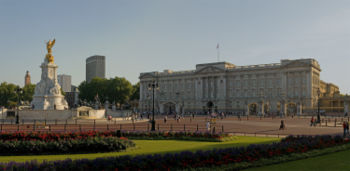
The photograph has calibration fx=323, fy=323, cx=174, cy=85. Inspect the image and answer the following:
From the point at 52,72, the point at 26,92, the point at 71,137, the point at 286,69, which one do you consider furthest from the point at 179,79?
the point at 71,137

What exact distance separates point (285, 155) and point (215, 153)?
443cm

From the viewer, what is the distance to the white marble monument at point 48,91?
2346 inches

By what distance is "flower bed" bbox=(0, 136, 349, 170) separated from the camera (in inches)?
458

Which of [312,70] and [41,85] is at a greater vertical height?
[312,70]

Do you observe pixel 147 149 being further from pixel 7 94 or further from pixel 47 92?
pixel 7 94

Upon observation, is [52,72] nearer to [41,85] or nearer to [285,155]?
[41,85]

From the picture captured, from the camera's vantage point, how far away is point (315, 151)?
1806cm

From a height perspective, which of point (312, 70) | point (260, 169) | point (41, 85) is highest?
point (312, 70)

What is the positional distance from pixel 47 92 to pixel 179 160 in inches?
2087

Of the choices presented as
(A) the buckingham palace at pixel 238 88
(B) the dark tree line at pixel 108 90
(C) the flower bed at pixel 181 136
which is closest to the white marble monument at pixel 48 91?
(C) the flower bed at pixel 181 136

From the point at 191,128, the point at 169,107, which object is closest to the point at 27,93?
the point at 169,107

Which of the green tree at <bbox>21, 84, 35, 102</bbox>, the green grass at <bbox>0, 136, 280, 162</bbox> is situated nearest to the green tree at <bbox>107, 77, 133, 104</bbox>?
the green tree at <bbox>21, 84, 35, 102</bbox>

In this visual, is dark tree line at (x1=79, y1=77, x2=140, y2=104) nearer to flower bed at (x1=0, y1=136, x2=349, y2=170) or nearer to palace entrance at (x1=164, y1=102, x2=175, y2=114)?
palace entrance at (x1=164, y1=102, x2=175, y2=114)

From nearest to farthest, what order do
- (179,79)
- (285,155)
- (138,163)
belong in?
(138,163) → (285,155) → (179,79)
